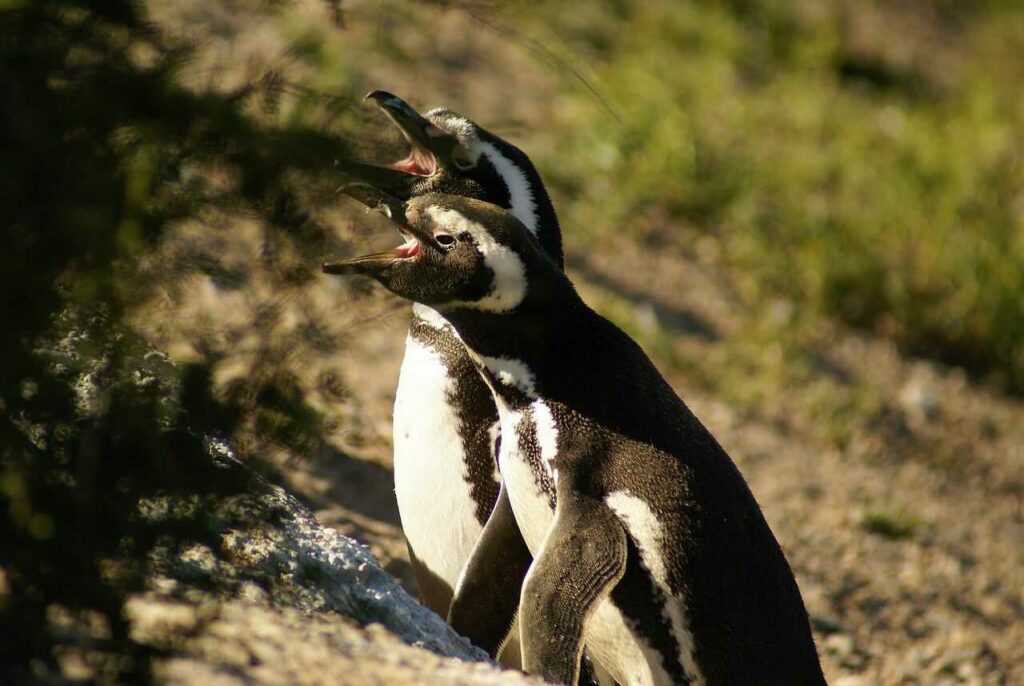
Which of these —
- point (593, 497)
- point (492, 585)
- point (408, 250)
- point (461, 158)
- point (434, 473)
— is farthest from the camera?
point (461, 158)

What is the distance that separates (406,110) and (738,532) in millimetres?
1261

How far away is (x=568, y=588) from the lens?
8.40 ft

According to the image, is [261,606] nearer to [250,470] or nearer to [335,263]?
[250,470]

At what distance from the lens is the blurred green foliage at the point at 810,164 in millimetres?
6078

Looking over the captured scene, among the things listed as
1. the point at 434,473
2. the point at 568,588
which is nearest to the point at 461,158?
the point at 434,473

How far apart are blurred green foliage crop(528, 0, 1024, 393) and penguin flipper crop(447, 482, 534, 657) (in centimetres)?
282

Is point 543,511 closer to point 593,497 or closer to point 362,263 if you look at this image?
point 593,497

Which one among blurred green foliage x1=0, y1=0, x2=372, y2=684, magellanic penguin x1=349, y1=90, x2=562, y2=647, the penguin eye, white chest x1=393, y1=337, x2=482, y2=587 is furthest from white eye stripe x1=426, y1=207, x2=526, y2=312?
blurred green foliage x1=0, y1=0, x2=372, y2=684

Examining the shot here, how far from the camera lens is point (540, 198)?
10.8 ft

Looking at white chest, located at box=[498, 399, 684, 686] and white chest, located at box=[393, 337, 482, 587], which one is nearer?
white chest, located at box=[498, 399, 684, 686]

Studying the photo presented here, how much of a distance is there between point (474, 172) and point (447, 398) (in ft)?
1.79

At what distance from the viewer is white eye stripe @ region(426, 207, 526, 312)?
8.95 ft

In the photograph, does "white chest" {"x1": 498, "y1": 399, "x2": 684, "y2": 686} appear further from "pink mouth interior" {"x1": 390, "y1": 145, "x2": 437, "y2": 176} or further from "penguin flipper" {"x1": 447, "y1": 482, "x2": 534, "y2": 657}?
"pink mouth interior" {"x1": 390, "y1": 145, "x2": 437, "y2": 176}

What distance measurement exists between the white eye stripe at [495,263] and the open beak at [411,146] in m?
0.39
